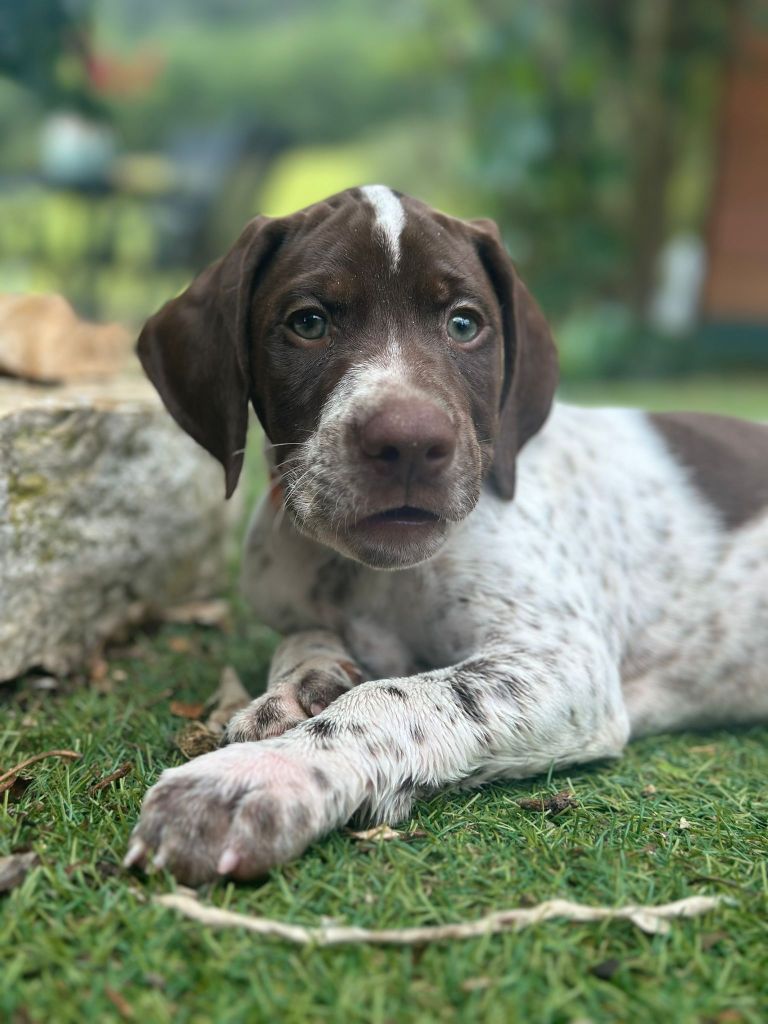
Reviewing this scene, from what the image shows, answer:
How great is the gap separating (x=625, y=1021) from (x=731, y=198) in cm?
1424

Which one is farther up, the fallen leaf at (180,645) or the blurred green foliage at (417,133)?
the blurred green foliage at (417,133)

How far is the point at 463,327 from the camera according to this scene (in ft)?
10.4

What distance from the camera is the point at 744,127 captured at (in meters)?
14.4

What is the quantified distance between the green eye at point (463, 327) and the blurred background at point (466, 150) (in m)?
6.66

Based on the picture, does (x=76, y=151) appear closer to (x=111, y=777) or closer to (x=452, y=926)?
(x=111, y=777)

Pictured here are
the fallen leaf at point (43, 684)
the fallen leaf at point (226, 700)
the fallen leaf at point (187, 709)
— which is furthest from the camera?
the fallen leaf at point (43, 684)

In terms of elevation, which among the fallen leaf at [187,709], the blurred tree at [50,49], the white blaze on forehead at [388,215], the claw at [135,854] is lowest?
the fallen leaf at [187,709]

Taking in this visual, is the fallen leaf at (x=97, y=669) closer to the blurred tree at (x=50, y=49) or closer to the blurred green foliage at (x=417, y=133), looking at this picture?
the blurred tree at (x=50, y=49)

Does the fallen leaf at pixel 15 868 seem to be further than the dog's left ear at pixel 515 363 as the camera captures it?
No

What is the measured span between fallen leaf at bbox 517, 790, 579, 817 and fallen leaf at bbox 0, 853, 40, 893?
1229 millimetres

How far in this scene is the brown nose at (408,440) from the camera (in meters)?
2.62

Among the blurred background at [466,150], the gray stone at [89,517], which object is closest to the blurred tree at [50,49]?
the blurred background at [466,150]

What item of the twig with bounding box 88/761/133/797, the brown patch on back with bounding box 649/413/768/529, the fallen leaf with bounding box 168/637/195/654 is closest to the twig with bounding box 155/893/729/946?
the twig with bounding box 88/761/133/797

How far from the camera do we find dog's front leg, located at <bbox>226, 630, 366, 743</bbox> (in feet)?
9.30
